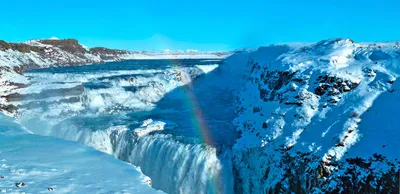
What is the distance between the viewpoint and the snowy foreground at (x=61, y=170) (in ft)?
26.0

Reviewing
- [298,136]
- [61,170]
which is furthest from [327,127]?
[61,170]

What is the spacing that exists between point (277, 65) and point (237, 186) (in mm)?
8373

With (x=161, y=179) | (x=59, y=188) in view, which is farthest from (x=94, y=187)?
(x=161, y=179)

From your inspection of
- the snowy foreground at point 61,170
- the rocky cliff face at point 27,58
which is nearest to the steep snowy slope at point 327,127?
the snowy foreground at point 61,170

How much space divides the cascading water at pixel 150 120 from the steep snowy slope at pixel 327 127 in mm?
1611

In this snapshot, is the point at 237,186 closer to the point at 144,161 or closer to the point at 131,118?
the point at 144,161

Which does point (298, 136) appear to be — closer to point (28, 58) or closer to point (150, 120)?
point (150, 120)

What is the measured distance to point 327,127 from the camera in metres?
13.6

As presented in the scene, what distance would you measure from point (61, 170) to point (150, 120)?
11402mm

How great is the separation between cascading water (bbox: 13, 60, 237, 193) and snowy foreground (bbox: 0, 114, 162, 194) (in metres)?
4.39

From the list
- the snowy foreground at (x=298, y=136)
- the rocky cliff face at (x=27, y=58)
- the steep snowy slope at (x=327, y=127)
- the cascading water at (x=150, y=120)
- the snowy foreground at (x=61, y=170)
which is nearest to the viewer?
the snowy foreground at (x=61, y=170)

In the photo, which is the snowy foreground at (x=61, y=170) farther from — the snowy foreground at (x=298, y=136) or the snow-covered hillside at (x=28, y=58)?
the snow-covered hillside at (x=28, y=58)

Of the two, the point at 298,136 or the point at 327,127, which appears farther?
the point at 298,136

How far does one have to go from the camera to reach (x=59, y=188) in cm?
782
